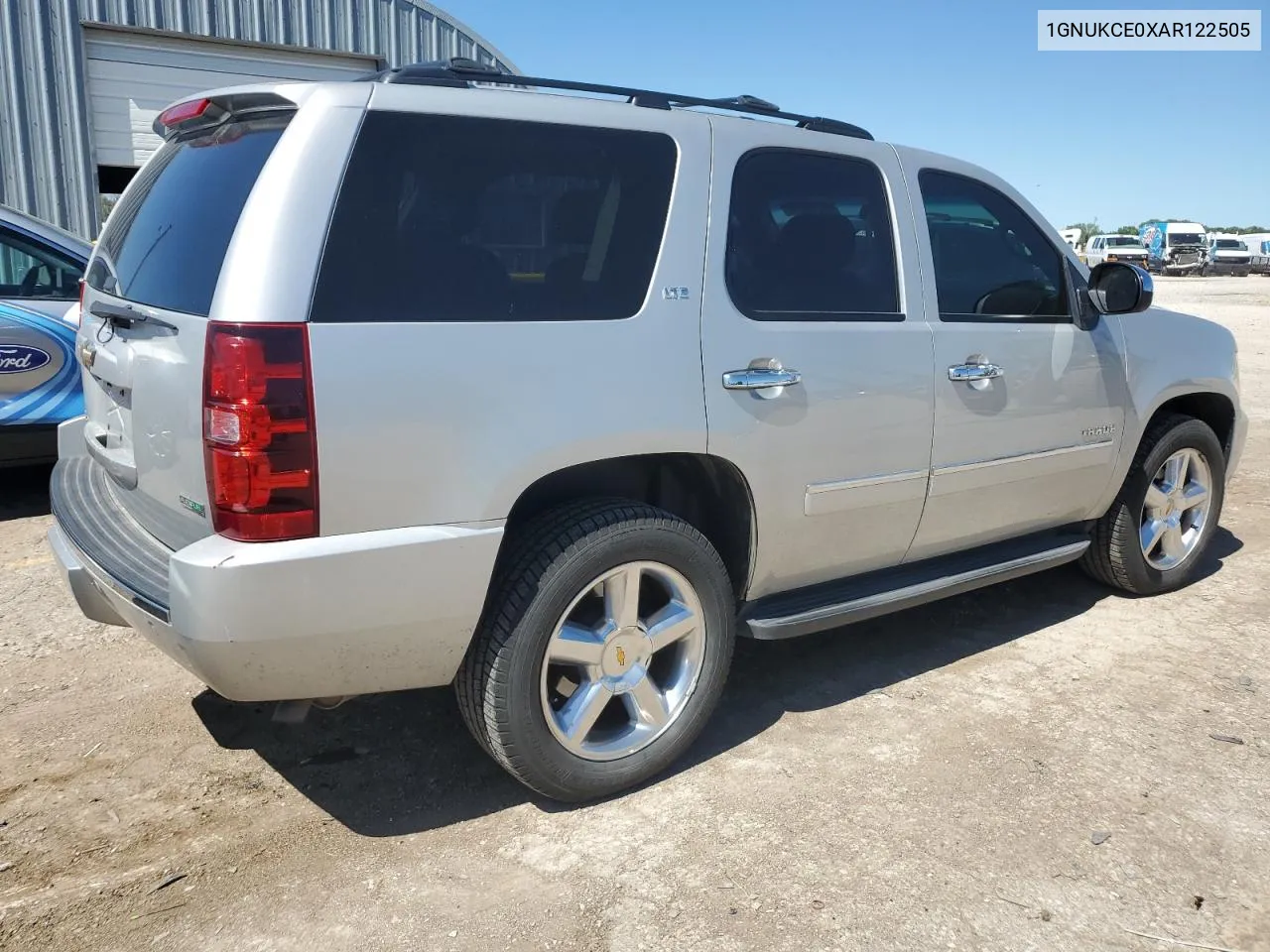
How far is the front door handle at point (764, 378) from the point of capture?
298 centimetres

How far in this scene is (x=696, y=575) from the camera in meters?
3.00

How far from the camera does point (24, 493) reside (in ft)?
20.3

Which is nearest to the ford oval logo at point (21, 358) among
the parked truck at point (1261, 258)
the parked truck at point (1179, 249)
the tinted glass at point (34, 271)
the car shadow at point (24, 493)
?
the tinted glass at point (34, 271)

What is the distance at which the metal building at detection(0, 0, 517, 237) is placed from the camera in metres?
10.4

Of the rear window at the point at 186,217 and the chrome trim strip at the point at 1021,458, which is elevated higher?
the rear window at the point at 186,217

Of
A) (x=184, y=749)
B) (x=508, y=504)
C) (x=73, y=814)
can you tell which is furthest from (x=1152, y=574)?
(x=73, y=814)

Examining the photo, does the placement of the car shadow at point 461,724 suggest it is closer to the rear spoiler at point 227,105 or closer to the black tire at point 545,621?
the black tire at point 545,621

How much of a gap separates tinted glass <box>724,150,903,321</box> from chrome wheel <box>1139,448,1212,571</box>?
196 centimetres

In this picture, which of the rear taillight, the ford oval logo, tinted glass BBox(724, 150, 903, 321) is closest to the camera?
the rear taillight

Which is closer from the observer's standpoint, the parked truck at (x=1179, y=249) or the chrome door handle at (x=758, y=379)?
the chrome door handle at (x=758, y=379)

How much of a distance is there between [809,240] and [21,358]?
4351 mm

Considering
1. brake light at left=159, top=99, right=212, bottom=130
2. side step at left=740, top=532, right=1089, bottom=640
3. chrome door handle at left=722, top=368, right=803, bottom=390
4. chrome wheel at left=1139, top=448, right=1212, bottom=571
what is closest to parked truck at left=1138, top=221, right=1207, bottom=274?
chrome wheel at left=1139, top=448, right=1212, bottom=571

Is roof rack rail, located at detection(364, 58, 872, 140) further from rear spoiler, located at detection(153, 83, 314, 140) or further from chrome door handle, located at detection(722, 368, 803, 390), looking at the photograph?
chrome door handle, located at detection(722, 368, 803, 390)

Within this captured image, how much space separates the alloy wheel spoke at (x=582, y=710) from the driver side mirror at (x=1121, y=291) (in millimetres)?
2575
